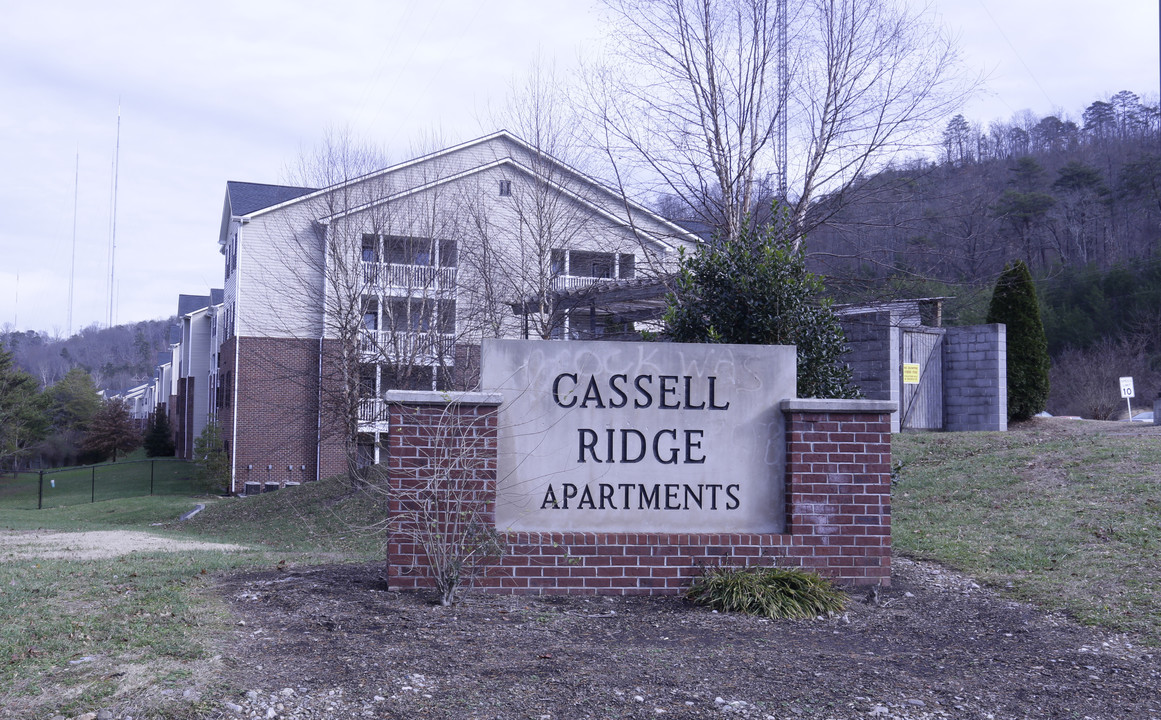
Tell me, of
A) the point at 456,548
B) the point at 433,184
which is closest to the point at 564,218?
the point at 433,184

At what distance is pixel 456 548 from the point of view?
6723mm

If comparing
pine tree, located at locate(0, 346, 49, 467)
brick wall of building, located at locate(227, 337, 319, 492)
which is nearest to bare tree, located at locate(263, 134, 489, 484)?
brick wall of building, located at locate(227, 337, 319, 492)

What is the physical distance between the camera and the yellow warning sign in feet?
64.0

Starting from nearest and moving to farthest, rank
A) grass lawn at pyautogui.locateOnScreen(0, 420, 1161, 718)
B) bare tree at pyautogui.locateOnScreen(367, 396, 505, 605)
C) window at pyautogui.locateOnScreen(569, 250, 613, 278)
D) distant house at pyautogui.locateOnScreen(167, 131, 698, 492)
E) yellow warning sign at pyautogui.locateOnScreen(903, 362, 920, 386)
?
grass lawn at pyautogui.locateOnScreen(0, 420, 1161, 718), bare tree at pyautogui.locateOnScreen(367, 396, 505, 605), yellow warning sign at pyautogui.locateOnScreen(903, 362, 920, 386), distant house at pyautogui.locateOnScreen(167, 131, 698, 492), window at pyautogui.locateOnScreen(569, 250, 613, 278)

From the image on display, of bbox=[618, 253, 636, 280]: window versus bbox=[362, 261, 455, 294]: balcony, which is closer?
bbox=[362, 261, 455, 294]: balcony

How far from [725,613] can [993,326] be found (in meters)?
15.3

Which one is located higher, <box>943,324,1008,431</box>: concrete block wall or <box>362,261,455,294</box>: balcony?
<box>362,261,455,294</box>: balcony

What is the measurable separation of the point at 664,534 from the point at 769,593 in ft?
3.00

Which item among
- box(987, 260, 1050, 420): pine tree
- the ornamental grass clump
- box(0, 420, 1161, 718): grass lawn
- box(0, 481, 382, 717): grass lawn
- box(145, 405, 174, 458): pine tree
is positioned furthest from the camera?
box(145, 405, 174, 458): pine tree

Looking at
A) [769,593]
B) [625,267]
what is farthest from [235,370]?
[769,593]

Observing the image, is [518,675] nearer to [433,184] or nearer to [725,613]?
[725,613]

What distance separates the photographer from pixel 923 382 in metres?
20.0

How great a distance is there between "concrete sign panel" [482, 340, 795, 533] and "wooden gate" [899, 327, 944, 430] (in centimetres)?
1303

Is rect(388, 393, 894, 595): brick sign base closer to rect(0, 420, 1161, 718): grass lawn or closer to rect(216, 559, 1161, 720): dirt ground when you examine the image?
rect(216, 559, 1161, 720): dirt ground
